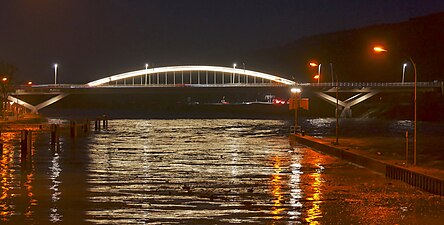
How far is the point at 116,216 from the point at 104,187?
635 cm

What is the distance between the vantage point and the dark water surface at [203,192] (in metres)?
19.4

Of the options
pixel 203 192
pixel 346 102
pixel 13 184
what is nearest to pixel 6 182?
pixel 13 184

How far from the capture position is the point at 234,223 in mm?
18344

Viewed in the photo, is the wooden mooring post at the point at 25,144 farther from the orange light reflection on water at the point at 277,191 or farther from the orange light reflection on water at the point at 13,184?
the orange light reflection on water at the point at 277,191

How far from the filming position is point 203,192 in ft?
79.8

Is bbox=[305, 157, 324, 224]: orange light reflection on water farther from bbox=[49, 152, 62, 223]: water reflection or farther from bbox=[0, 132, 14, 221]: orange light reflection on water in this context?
bbox=[0, 132, 14, 221]: orange light reflection on water

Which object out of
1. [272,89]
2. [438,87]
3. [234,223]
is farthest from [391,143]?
[272,89]

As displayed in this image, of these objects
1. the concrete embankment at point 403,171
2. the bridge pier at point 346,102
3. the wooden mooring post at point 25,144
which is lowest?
the concrete embankment at point 403,171

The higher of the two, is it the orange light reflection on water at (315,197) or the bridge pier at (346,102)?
the bridge pier at (346,102)

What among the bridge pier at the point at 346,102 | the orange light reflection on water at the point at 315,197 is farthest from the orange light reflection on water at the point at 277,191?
the bridge pier at the point at 346,102

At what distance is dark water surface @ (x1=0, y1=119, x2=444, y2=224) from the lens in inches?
763

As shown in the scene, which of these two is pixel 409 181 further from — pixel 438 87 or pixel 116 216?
pixel 438 87

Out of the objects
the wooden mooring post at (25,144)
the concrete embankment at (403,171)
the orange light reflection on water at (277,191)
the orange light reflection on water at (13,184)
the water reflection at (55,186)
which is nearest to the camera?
the water reflection at (55,186)

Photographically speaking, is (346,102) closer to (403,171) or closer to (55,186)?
(403,171)
